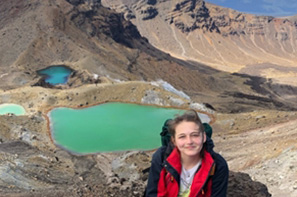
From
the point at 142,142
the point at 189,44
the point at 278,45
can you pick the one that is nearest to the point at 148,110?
the point at 142,142

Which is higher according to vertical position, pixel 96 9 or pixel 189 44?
pixel 96 9

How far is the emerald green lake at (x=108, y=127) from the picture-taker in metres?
23.4

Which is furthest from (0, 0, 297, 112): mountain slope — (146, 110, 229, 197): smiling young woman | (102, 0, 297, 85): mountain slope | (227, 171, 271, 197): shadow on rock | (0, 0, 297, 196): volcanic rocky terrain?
(102, 0, 297, 85): mountain slope

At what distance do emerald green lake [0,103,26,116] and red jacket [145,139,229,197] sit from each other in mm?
28191

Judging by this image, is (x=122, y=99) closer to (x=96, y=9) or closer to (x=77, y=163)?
(x=77, y=163)

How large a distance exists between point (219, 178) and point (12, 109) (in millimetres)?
30307

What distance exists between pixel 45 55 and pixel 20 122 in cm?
3691

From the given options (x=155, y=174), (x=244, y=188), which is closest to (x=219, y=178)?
(x=155, y=174)

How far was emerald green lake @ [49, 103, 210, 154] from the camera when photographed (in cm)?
2336

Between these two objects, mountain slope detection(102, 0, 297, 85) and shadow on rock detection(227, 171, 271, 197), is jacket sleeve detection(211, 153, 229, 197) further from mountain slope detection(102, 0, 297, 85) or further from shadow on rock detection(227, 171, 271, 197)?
mountain slope detection(102, 0, 297, 85)

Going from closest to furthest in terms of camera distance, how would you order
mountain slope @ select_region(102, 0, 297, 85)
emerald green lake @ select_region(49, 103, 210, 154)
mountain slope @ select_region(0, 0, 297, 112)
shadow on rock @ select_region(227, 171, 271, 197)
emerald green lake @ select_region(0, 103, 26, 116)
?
shadow on rock @ select_region(227, 171, 271, 197) → emerald green lake @ select_region(49, 103, 210, 154) → emerald green lake @ select_region(0, 103, 26, 116) → mountain slope @ select_region(0, 0, 297, 112) → mountain slope @ select_region(102, 0, 297, 85)

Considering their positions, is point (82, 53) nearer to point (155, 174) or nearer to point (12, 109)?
point (12, 109)

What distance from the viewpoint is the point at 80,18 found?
78438 mm

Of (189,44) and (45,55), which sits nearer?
(45,55)
